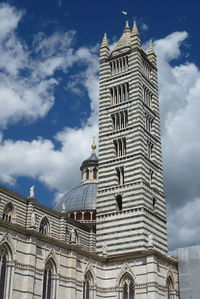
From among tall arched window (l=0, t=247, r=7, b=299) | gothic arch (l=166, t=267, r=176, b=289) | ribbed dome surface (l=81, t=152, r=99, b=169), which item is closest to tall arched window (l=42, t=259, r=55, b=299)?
tall arched window (l=0, t=247, r=7, b=299)

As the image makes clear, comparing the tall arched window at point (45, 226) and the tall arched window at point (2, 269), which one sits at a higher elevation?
the tall arched window at point (45, 226)

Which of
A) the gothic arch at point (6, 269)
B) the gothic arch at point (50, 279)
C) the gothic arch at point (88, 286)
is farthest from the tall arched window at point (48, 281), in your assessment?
the gothic arch at point (88, 286)

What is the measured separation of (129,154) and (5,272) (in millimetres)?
16506

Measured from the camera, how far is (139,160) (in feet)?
128

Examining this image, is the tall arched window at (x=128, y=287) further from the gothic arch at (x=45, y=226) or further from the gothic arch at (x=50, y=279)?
the gothic arch at (x=45, y=226)

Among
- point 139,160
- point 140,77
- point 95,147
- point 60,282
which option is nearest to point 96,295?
point 60,282

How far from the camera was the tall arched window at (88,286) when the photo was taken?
33.4 meters

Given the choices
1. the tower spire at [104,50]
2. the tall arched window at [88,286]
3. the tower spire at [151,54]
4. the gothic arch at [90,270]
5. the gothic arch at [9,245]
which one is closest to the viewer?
the gothic arch at [9,245]

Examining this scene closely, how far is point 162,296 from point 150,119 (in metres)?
16.9

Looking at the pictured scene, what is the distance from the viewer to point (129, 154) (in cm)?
3981

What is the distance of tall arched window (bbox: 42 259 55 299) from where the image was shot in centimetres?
3009

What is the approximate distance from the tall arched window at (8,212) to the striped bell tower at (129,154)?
24.5ft

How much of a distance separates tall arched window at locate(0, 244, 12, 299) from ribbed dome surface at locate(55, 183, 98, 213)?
2362cm

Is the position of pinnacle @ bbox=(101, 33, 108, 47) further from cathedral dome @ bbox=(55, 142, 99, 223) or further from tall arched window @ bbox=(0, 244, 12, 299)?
tall arched window @ bbox=(0, 244, 12, 299)
